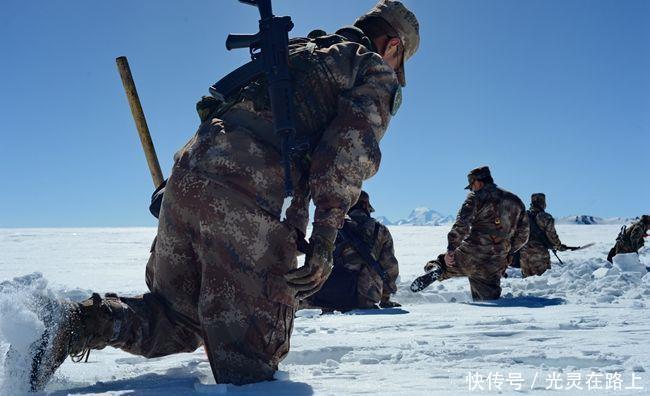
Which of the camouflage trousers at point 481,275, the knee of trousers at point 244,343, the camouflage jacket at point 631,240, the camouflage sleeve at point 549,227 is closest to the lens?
the knee of trousers at point 244,343

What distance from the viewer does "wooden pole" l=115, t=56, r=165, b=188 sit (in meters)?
3.26

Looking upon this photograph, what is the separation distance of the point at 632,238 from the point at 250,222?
1057 cm

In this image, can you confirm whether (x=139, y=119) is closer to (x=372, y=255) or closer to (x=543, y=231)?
(x=372, y=255)

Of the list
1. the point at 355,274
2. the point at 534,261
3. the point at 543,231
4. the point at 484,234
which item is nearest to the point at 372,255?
the point at 355,274

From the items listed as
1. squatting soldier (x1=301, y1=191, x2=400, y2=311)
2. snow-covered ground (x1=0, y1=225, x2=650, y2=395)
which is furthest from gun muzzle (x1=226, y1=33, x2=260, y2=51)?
squatting soldier (x1=301, y1=191, x2=400, y2=311)

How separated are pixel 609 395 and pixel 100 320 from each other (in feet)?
5.65

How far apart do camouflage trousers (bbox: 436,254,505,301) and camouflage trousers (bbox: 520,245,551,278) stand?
325 centimetres

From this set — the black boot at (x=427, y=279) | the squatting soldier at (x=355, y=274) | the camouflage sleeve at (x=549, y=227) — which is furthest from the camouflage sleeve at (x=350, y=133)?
the camouflage sleeve at (x=549, y=227)

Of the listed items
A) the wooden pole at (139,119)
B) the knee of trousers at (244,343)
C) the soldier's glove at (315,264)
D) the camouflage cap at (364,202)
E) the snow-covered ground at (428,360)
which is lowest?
the snow-covered ground at (428,360)

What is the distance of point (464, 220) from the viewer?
21.2ft

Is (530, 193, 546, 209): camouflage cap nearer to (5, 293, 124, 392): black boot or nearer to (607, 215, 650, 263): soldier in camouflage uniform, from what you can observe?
(607, 215, 650, 263): soldier in camouflage uniform

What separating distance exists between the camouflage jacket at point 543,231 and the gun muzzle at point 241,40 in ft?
27.7

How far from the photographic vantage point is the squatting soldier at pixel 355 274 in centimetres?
558

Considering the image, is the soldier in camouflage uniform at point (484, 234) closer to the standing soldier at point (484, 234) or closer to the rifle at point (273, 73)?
the standing soldier at point (484, 234)
